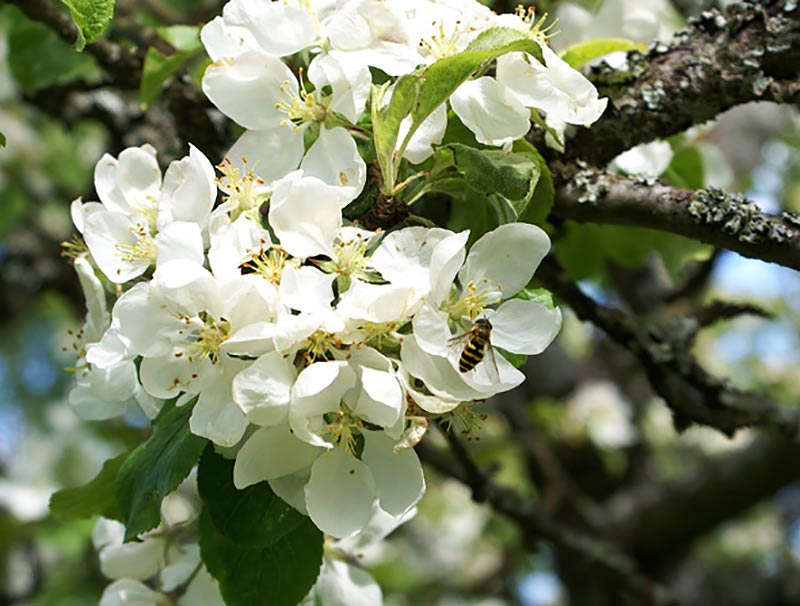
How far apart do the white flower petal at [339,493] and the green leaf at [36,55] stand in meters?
1.51

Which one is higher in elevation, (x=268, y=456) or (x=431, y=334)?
(x=431, y=334)

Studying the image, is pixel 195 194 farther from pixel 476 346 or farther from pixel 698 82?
pixel 698 82

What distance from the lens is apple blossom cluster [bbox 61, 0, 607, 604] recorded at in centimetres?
111

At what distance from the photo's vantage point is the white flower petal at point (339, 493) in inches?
46.2

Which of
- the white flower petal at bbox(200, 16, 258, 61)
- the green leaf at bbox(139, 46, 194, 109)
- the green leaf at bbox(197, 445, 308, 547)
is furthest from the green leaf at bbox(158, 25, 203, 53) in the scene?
the green leaf at bbox(197, 445, 308, 547)

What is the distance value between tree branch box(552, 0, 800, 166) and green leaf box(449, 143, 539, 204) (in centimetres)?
38

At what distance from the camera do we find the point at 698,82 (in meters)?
1.59

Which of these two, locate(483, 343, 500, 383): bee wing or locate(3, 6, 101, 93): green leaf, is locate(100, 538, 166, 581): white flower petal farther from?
locate(3, 6, 101, 93): green leaf

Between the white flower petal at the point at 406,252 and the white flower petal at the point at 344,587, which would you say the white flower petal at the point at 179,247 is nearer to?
the white flower petal at the point at 406,252

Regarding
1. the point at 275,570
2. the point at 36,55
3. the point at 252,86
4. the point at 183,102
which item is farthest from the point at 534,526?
the point at 36,55

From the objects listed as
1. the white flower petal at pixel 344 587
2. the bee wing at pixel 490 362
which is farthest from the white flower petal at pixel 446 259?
the white flower petal at pixel 344 587

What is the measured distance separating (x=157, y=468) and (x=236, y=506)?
0.39ft

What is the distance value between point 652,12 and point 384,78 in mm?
925

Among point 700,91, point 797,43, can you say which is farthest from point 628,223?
point 797,43
